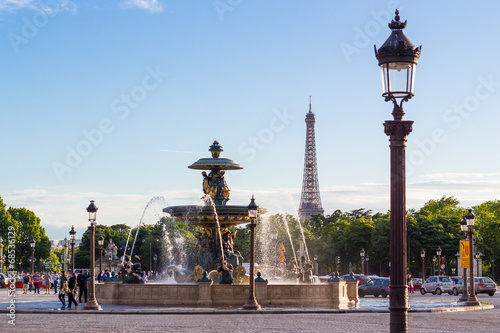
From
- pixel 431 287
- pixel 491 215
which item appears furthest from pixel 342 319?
pixel 491 215

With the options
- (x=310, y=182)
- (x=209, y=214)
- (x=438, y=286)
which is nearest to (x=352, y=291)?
(x=209, y=214)

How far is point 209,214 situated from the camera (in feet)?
116

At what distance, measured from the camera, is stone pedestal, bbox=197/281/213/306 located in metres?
29.6

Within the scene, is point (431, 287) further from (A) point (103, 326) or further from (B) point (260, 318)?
(A) point (103, 326)

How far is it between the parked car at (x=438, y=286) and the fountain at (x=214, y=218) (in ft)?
66.2

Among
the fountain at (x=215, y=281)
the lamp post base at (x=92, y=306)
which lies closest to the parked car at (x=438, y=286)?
the fountain at (x=215, y=281)

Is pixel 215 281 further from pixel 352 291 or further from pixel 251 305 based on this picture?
pixel 251 305

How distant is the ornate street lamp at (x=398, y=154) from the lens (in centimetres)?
1020

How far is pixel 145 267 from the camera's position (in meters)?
111

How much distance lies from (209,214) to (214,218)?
0.30m

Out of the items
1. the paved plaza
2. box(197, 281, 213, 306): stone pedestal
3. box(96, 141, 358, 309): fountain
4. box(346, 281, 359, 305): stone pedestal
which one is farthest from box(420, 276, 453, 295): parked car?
box(197, 281, 213, 306): stone pedestal

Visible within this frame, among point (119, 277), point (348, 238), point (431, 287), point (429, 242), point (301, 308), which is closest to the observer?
point (301, 308)

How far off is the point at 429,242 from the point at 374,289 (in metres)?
41.3

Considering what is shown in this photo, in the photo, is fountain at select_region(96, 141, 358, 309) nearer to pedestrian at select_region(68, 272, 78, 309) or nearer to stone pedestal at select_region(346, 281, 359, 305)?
stone pedestal at select_region(346, 281, 359, 305)
